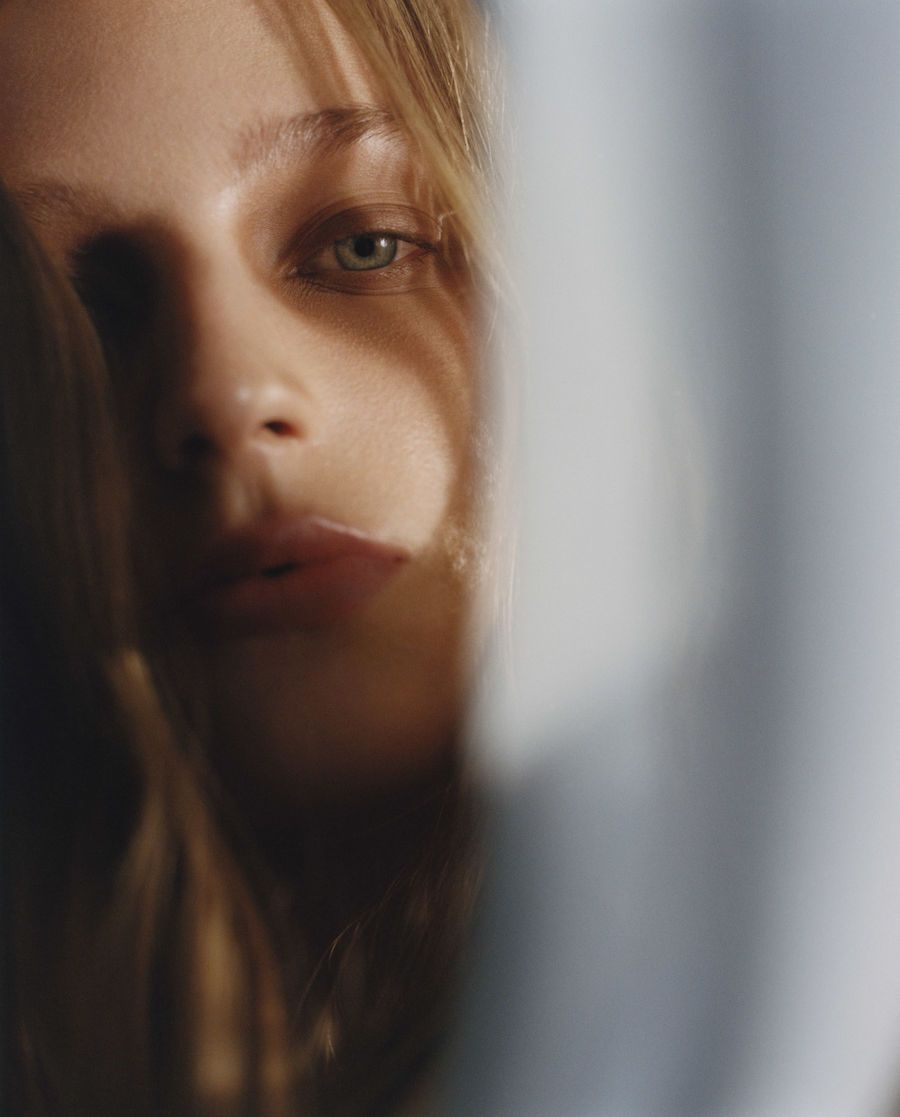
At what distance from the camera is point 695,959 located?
1.91 feet

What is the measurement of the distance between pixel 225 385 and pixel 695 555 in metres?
0.27

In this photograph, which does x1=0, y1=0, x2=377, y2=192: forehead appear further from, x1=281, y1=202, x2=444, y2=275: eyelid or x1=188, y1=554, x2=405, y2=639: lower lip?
x1=188, y1=554, x2=405, y2=639: lower lip

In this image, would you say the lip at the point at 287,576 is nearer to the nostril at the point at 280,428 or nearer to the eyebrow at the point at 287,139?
the nostril at the point at 280,428

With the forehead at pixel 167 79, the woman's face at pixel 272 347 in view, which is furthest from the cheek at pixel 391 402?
the forehead at pixel 167 79

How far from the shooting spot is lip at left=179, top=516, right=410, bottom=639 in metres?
0.53

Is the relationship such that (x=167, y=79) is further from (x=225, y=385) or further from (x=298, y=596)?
(x=298, y=596)

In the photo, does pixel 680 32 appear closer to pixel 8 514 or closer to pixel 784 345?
pixel 784 345

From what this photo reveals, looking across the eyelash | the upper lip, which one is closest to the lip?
the upper lip

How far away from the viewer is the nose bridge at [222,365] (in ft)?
1.73

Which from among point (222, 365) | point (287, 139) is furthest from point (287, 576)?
Result: point (287, 139)

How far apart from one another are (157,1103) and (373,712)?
0.84 ft

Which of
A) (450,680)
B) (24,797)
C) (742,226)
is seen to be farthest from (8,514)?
(742,226)

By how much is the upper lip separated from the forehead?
7.3 inches

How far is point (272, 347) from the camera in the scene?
0.53 metres
